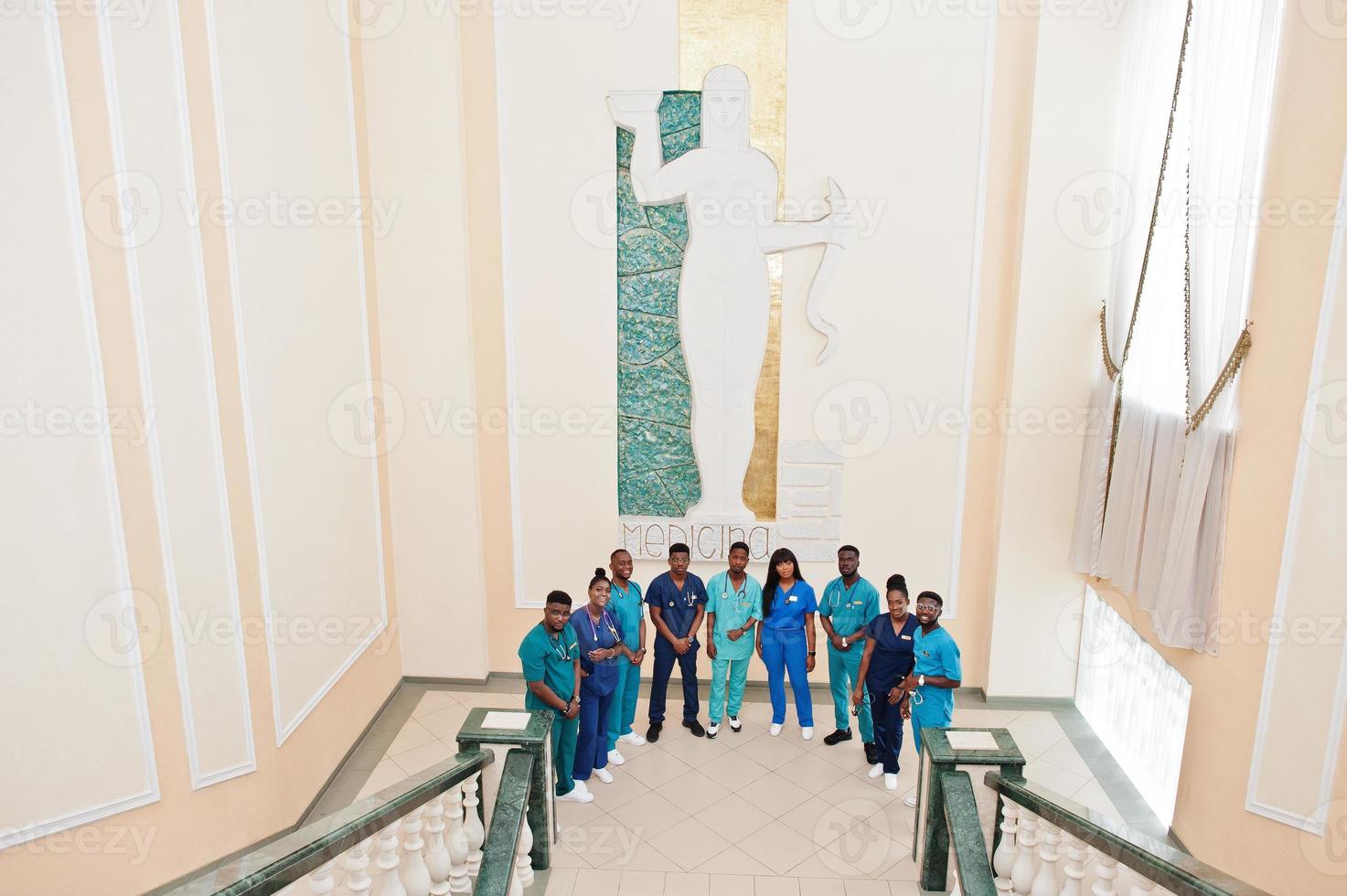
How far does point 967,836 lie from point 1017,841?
21cm

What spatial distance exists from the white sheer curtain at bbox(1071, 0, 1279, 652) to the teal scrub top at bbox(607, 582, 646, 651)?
3.16 m

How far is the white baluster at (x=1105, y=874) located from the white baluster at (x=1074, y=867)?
0.09 meters

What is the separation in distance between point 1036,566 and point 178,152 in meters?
6.15

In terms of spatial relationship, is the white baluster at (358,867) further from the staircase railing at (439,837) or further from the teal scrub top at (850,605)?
the teal scrub top at (850,605)

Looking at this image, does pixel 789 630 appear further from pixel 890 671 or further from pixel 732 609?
pixel 890 671

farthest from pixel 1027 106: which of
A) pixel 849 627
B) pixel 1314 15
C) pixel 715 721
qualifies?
pixel 715 721

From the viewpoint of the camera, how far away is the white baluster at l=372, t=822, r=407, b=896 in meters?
3.44

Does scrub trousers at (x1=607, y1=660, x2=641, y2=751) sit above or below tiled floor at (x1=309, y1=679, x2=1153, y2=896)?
above

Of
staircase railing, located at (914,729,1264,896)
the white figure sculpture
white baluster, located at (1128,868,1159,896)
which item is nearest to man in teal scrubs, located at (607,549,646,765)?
the white figure sculpture

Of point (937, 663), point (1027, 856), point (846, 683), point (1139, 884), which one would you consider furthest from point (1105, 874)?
point (846, 683)

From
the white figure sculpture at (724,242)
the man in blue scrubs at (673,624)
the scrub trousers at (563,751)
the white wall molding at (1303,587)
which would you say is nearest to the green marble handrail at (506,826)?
the scrub trousers at (563,751)

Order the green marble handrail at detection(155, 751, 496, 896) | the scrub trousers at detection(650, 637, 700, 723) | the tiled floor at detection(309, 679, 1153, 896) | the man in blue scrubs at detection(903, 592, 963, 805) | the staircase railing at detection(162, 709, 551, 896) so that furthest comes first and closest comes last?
1. the scrub trousers at detection(650, 637, 700, 723)
2. the man in blue scrubs at detection(903, 592, 963, 805)
3. the tiled floor at detection(309, 679, 1153, 896)
4. the staircase railing at detection(162, 709, 551, 896)
5. the green marble handrail at detection(155, 751, 496, 896)

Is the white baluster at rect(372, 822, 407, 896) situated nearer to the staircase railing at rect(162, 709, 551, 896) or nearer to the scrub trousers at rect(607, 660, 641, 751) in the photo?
the staircase railing at rect(162, 709, 551, 896)

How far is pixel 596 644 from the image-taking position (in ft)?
18.7
